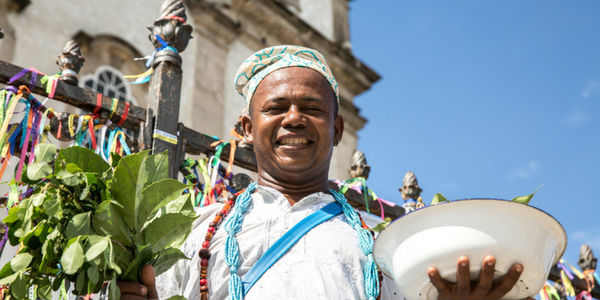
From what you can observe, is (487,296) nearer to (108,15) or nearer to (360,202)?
(360,202)

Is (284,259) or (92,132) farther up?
(92,132)

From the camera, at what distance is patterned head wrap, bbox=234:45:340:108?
274 centimetres

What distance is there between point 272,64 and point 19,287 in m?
1.32

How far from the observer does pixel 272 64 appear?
9.21 feet

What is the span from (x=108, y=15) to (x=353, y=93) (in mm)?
5023

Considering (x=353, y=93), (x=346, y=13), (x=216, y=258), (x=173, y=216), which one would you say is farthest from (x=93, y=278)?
(x=346, y=13)

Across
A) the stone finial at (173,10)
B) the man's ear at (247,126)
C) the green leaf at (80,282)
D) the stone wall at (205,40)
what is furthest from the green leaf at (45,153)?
the stone wall at (205,40)

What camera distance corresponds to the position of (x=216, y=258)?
8.02 ft

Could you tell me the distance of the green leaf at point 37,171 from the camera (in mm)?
2141

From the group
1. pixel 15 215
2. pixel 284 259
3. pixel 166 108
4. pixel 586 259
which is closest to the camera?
pixel 15 215

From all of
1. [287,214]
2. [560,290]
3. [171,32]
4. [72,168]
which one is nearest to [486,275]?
[287,214]

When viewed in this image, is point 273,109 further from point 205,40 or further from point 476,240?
point 205,40

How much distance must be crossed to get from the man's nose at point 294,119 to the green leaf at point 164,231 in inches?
24.7

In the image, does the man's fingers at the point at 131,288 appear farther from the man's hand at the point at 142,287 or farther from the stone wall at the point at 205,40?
the stone wall at the point at 205,40
